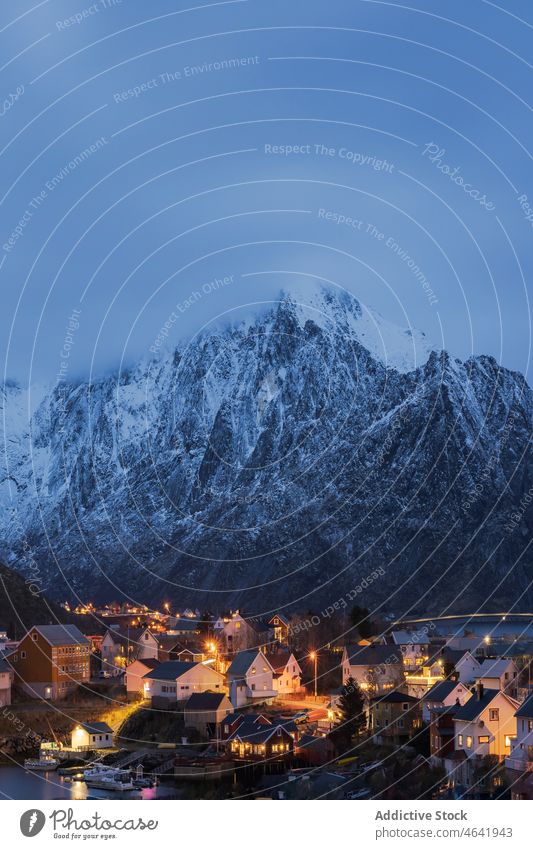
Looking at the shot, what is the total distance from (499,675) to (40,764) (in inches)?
726

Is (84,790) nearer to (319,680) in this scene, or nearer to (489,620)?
(319,680)

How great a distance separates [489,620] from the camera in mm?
129000

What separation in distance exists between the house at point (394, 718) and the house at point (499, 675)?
327 centimetres

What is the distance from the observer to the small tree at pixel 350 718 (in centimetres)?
4234

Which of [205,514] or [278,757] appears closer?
[278,757]

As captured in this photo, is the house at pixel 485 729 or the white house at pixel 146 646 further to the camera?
the white house at pixel 146 646

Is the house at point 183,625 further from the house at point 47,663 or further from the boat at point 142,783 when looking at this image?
the boat at point 142,783

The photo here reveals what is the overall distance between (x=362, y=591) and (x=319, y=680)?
8923 cm

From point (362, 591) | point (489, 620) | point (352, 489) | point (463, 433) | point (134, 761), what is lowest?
point (134, 761)

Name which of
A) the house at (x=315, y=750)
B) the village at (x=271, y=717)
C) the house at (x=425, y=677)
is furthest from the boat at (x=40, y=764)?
the house at (x=425, y=677)

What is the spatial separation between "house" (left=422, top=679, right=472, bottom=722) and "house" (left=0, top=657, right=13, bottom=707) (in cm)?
2002

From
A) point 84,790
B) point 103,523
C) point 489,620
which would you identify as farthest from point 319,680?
point 103,523
